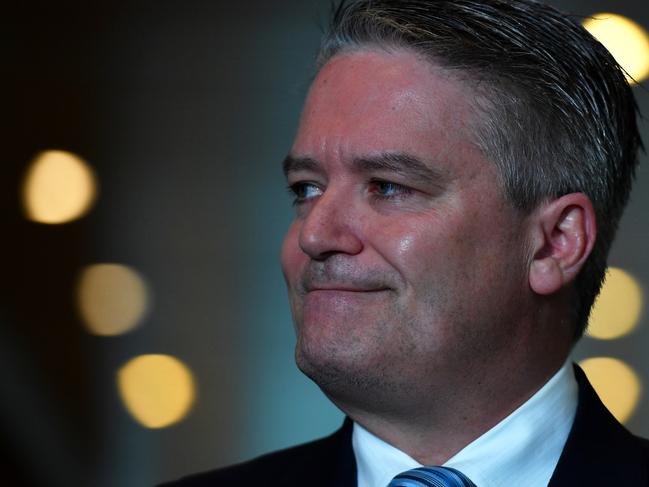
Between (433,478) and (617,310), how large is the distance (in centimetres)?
112

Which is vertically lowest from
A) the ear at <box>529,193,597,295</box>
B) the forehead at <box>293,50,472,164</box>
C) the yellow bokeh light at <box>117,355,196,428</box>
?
the yellow bokeh light at <box>117,355,196,428</box>

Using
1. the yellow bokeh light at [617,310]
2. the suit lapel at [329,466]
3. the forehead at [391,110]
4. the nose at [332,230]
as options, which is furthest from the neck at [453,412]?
the yellow bokeh light at [617,310]

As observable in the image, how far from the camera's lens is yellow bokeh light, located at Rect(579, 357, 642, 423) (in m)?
2.58

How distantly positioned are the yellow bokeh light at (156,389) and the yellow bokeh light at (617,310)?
35.3 inches

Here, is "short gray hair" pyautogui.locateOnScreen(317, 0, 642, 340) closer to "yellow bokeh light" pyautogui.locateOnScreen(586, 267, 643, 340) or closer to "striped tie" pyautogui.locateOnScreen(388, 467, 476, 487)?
"striped tie" pyautogui.locateOnScreen(388, 467, 476, 487)

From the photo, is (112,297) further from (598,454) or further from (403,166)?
(598,454)

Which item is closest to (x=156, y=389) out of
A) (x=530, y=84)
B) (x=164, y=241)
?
(x=164, y=241)

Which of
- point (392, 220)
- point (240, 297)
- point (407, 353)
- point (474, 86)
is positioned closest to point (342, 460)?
point (407, 353)

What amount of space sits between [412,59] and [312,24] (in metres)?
1.06

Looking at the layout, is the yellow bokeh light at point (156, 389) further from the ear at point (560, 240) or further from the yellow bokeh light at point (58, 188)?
the ear at point (560, 240)

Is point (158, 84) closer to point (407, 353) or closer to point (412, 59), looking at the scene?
point (412, 59)

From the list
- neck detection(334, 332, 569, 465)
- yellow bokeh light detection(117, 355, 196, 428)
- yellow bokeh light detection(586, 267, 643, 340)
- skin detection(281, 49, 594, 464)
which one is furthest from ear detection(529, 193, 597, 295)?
yellow bokeh light detection(117, 355, 196, 428)

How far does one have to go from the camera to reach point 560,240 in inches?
66.1

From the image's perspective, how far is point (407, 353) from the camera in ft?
Answer: 5.09
